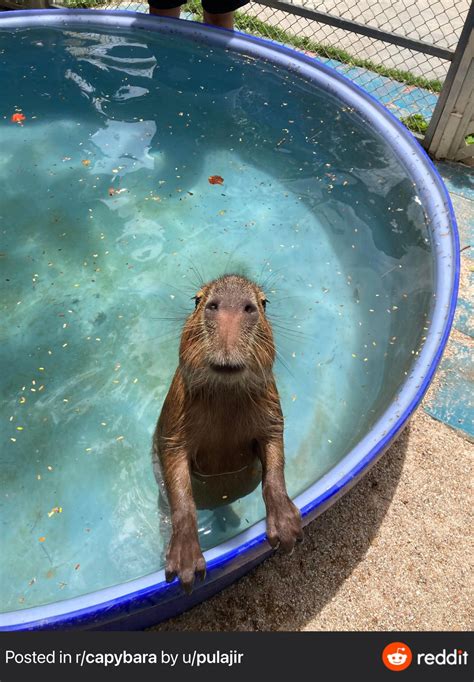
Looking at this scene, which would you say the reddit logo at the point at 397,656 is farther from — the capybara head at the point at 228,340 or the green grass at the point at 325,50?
the green grass at the point at 325,50

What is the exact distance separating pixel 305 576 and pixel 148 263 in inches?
95.7

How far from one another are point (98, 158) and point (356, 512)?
346 centimetres

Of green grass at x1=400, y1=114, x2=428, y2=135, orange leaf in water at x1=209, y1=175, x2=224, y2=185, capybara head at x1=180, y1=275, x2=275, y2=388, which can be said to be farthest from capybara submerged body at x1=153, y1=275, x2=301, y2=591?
green grass at x1=400, y1=114, x2=428, y2=135

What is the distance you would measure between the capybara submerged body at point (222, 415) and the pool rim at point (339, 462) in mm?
180

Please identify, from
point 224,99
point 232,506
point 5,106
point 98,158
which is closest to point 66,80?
point 5,106

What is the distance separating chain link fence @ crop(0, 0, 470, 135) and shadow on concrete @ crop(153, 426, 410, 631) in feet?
13.1

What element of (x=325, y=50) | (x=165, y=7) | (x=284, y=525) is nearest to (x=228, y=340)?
(x=284, y=525)

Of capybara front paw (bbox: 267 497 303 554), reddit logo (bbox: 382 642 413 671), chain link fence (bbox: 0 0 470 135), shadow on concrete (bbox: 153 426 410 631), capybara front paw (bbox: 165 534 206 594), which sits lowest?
shadow on concrete (bbox: 153 426 410 631)

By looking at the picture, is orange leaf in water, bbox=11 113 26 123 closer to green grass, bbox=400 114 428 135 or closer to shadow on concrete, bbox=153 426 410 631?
green grass, bbox=400 114 428 135

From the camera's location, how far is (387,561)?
3.06 meters

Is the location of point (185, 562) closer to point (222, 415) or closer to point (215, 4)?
point (222, 415)

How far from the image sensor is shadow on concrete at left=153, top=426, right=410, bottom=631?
2840mm

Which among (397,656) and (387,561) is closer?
(397,656)

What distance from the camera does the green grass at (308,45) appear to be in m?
6.41
